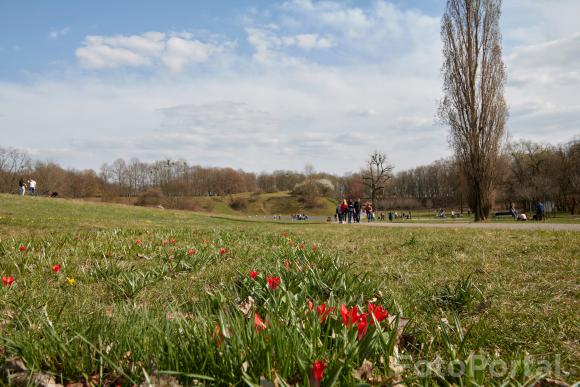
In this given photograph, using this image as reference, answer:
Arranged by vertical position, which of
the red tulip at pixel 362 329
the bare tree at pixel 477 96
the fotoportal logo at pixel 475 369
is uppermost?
the bare tree at pixel 477 96

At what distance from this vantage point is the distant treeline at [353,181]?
65438 millimetres

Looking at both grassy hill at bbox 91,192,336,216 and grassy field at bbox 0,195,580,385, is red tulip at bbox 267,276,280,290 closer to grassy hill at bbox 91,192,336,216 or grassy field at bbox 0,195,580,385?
grassy field at bbox 0,195,580,385

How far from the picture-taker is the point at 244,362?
4.73 ft

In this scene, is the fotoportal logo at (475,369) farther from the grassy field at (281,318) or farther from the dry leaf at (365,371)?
the dry leaf at (365,371)

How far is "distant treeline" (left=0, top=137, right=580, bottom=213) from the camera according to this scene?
215 feet

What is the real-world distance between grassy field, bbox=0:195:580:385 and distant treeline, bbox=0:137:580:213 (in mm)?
29597

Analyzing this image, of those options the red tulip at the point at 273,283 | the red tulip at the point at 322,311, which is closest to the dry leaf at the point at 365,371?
the red tulip at the point at 322,311

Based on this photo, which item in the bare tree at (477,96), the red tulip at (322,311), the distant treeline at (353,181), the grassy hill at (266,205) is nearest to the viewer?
the red tulip at (322,311)

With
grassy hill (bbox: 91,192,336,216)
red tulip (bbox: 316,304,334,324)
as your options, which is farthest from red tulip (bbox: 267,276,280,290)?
grassy hill (bbox: 91,192,336,216)

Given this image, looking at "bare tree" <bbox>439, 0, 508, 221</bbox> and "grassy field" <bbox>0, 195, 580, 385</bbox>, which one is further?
"bare tree" <bbox>439, 0, 508, 221</bbox>

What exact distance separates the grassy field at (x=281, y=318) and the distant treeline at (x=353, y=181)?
2960cm

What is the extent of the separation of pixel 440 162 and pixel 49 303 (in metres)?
136

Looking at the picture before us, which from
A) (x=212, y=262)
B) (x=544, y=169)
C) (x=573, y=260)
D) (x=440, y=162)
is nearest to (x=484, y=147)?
(x=573, y=260)

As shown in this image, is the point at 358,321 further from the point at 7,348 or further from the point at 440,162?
the point at 440,162
